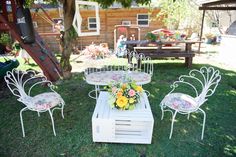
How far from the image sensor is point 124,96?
107 inches

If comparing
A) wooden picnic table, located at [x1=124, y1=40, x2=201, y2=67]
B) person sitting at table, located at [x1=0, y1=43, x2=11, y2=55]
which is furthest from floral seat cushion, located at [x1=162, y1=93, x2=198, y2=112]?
person sitting at table, located at [x1=0, y1=43, x2=11, y2=55]

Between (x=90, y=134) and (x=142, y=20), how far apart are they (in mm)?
10363

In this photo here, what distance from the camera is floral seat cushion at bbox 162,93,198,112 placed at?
2.76 metres

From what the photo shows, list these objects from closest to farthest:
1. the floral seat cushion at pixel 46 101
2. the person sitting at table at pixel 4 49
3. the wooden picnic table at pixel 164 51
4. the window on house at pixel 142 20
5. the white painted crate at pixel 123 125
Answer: the white painted crate at pixel 123 125 → the floral seat cushion at pixel 46 101 → the wooden picnic table at pixel 164 51 → the person sitting at table at pixel 4 49 → the window on house at pixel 142 20

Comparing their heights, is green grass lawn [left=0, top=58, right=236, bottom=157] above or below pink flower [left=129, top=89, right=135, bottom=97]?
below

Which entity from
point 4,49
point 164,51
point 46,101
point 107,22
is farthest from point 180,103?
point 4,49

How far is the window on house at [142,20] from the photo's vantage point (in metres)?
12.0

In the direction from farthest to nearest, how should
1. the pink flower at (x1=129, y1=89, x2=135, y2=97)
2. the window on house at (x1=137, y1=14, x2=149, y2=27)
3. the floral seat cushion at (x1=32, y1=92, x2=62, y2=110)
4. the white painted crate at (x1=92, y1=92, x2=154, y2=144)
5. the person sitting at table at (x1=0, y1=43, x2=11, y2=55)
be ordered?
1. the window on house at (x1=137, y1=14, x2=149, y2=27)
2. the person sitting at table at (x1=0, y1=43, x2=11, y2=55)
3. the floral seat cushion at (x1=32, y1=92, x2=62, y2=110)
4. the pink flower at (x1=129, y1=89, x2=135, y2=97)
5. the white painted crate at (x1=92, y1=92, x2=154, y2=144)

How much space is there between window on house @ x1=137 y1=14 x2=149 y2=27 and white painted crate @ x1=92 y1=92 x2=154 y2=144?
10.1 meters

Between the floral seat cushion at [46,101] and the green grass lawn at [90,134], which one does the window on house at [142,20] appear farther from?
the floral seat cushion at [46,101]

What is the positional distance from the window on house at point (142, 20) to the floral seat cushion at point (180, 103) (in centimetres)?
979

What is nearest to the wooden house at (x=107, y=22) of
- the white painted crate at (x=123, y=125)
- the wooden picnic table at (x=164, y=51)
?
the wooden picnic table at (x=164, y=51)

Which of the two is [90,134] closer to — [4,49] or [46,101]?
[46,101]

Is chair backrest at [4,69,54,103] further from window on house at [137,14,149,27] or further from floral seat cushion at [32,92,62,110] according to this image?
window on house at [137,14,149,27]
